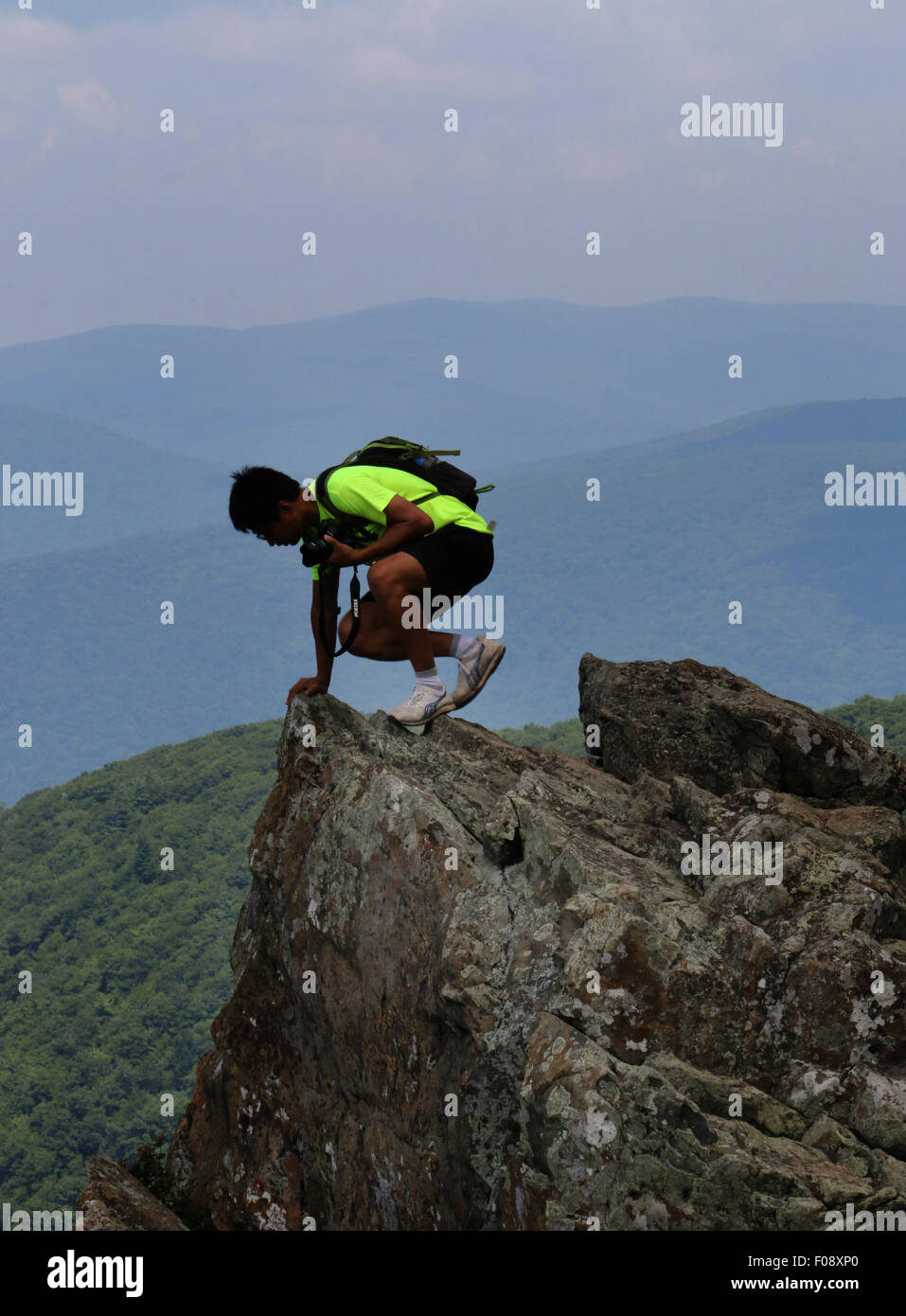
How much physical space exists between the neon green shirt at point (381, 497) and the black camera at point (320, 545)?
0.09 m

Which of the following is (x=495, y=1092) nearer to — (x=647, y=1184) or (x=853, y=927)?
(x=647, y=1184)

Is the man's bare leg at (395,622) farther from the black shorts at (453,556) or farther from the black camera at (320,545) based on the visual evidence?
the black camera at (320,545)

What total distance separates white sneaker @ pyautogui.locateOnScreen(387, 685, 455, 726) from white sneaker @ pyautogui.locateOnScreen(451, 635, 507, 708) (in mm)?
104

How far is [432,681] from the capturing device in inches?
470

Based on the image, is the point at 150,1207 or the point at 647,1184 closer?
the point at 647,1184

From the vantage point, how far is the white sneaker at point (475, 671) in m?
11.9

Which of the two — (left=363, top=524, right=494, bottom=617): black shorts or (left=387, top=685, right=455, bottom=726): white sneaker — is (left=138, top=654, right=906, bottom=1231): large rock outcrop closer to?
(left=387, top=685, right=455, bottom=726): white sneaker

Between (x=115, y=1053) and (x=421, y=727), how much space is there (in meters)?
54.1

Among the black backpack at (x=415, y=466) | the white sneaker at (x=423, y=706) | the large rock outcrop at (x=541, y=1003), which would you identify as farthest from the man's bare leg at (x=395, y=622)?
the large rock outcrop at (x=541, y=1003)

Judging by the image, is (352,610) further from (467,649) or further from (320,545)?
(467,649)

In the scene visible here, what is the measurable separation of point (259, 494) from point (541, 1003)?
491cm

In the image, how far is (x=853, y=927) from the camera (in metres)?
9.02
